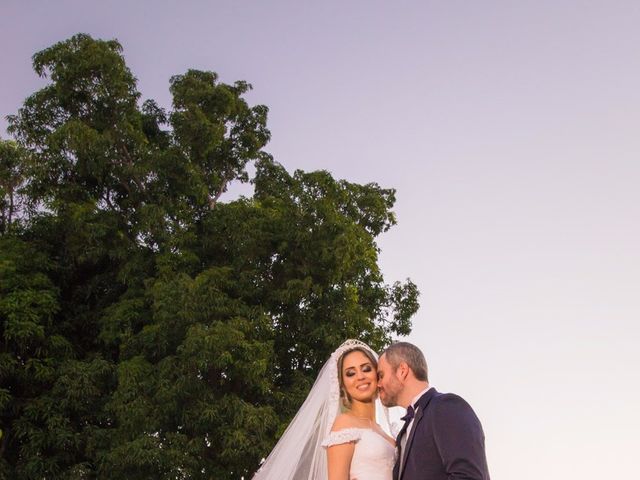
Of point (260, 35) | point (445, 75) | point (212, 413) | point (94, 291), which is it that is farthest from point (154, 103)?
point (212, 413)

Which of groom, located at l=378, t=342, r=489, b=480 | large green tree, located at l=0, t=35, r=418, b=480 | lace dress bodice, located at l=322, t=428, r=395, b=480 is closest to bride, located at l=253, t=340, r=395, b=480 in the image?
lace dress bodice, located at l=322, t=428, r=395, b=480

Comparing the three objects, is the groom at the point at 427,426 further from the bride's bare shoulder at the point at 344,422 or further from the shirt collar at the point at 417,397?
the bride's bare shoulder at the point at 344,422

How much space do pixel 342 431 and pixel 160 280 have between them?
9958 millimetres

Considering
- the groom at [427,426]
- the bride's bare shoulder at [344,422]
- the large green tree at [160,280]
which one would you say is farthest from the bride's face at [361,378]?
the large green tree at [160,280]

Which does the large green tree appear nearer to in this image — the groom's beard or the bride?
the bride

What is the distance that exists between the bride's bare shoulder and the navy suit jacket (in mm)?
789

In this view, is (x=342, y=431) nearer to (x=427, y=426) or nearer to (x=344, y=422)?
(x=344, y=422)

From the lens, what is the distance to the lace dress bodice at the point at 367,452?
3650 mm

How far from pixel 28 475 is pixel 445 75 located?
948 centimetres

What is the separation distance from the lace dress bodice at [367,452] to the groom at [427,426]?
1.46ft

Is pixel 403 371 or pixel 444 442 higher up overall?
pixel 403 371

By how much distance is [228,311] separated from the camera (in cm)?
1274

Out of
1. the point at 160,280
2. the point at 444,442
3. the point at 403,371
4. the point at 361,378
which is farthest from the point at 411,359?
the point at 160,280

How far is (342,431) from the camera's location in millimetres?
3791
